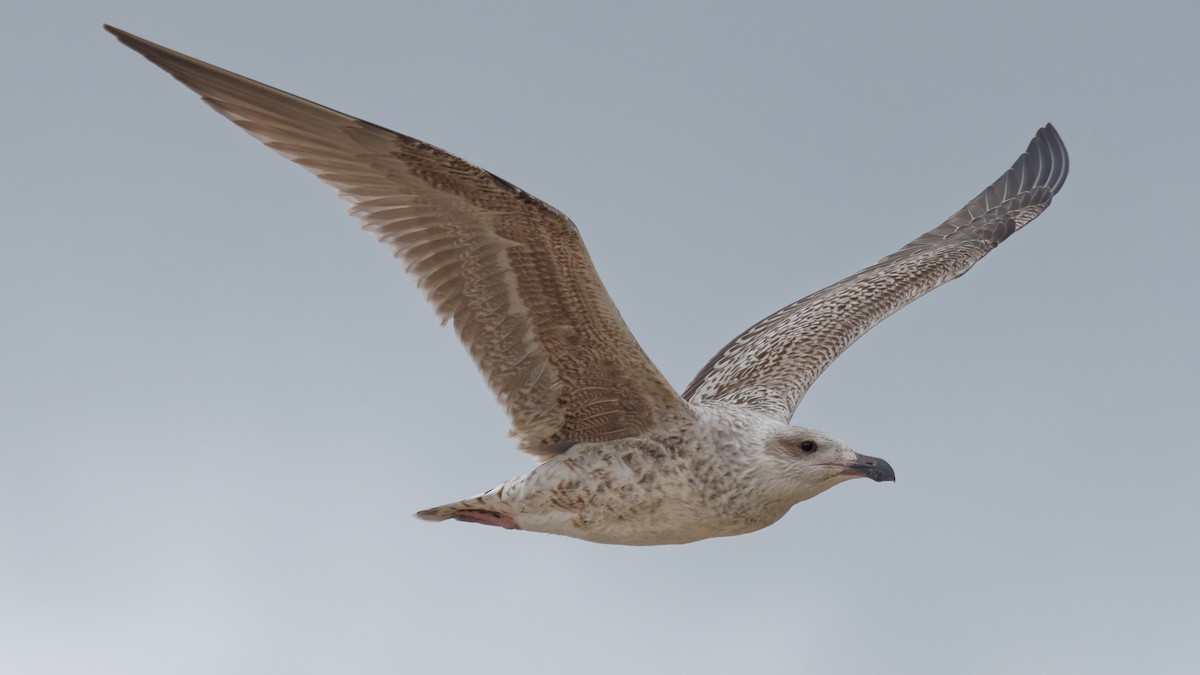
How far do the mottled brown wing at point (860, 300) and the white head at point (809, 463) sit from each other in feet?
5.24

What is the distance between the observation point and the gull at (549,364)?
9.98m

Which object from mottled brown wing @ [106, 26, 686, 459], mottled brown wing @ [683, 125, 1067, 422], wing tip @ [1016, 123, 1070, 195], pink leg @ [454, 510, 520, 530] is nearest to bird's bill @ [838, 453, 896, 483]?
mottled brown wing @ [106, 26, 686, 459]

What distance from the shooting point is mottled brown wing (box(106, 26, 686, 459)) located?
388 inches

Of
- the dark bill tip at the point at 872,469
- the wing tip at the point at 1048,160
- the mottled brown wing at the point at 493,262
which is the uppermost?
the wing tip at the point at 1048,160

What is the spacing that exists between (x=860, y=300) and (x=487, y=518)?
6.09 m

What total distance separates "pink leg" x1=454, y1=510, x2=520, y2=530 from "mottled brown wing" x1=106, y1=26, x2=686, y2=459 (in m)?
0.58

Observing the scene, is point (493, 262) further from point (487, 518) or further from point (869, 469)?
point (869, 469)

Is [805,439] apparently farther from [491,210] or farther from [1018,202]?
[1018,202]

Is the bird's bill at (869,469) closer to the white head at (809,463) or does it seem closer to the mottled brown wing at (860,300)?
the white head at (809,463)

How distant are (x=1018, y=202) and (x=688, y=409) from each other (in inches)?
407

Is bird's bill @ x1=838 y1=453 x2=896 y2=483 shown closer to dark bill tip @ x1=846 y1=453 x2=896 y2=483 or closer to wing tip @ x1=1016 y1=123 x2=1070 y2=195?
dark bill tip @ x1=846 y1=453 x2=896 y2=483

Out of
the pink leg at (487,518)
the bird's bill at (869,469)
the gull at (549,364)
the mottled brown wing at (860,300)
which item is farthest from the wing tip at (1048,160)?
the pink leg at (487,518)

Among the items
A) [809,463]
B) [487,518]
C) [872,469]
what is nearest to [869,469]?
[872,469]

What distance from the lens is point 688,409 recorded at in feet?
36.8
